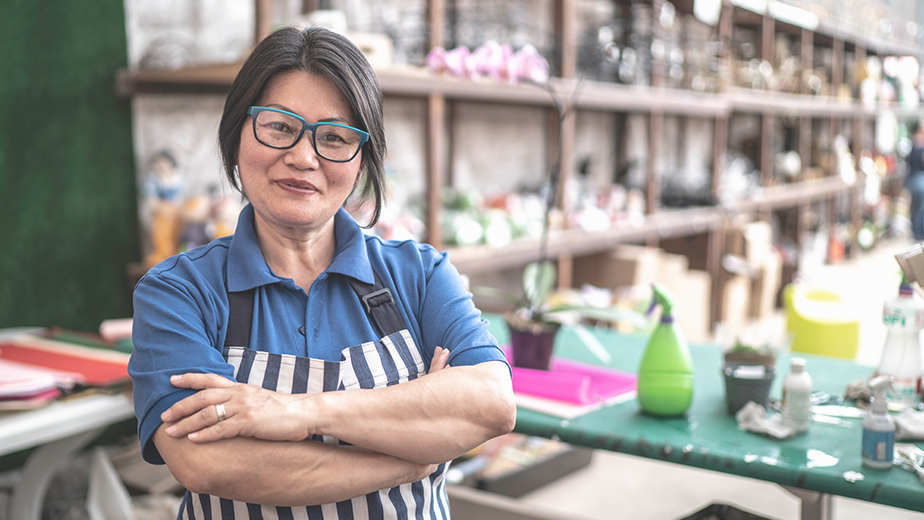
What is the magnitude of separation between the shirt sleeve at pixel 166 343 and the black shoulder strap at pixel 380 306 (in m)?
0.22

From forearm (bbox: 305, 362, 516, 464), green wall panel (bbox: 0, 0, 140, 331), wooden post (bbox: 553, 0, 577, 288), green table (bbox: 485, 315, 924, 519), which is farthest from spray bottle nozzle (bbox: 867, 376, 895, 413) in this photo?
green wall panel (bbox: 0, 0, 140, 331)

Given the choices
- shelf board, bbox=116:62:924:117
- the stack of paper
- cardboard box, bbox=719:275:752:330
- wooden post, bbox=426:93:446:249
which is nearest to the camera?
the stack of paper

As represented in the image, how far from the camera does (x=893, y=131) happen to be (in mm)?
10961

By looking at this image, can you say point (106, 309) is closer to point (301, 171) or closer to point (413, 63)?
point (413, 63)

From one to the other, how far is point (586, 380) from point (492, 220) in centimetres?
161

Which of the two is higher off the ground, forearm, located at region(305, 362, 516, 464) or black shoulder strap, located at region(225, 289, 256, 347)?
black shoulder strap, located at region(225, 289, 256, 347)

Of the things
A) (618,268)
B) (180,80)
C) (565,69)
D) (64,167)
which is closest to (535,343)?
(180,80)

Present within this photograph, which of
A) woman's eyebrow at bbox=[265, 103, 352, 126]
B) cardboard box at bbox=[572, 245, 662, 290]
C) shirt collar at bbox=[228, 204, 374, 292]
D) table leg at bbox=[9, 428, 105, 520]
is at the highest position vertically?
woman's eyebrow at bbox=[265, 103, 352, 126]

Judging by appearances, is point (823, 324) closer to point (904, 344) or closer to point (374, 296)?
point (904, 344)

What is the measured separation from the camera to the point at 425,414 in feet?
3.63

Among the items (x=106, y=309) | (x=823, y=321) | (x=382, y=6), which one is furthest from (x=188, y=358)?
(x=382, y=6)

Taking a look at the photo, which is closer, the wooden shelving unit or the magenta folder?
the magenta folder

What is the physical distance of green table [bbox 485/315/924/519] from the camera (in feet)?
4.26

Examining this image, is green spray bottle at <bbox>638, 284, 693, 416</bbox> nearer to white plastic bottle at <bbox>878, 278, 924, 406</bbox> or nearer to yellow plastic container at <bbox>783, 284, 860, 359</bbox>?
white plastic bottle at <bbox>878, 278, 924, 406</bbox>
